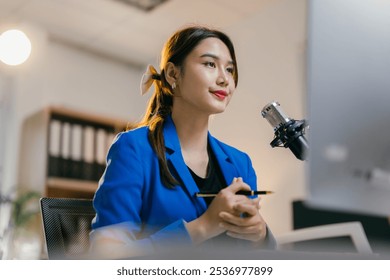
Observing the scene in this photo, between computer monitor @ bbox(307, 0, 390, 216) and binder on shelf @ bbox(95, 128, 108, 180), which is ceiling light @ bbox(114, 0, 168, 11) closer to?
binder on shelf @ bbox(95, 128, 108, 180)

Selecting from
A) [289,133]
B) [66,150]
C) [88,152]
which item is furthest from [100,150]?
[289,133]

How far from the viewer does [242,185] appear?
0.80m

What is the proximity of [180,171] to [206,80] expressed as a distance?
0.62 feet

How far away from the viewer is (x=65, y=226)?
104 cm

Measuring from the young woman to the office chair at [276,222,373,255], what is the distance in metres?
0.33

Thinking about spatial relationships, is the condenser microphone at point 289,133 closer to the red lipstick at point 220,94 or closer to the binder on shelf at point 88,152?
the red lipstick at point 220,94

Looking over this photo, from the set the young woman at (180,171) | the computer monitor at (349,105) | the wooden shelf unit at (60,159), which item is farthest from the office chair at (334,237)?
the wooden shelf unit at (60,159)

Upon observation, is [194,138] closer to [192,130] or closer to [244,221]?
[192,130]

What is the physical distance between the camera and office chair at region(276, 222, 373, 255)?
1.32 m

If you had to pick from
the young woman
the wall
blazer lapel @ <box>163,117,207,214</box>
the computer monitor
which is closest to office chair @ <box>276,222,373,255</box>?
the wall

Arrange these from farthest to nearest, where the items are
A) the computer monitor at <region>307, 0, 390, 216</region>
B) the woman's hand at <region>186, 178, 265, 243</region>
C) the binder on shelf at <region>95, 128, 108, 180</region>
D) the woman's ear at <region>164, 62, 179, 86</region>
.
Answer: the binder on shelf at <region>95, 128, 108, 180</region> → the woman's ear at <region>164, 62, 179, 86</region> → the woman's hand at <region>186, 178, 265, 243</region> → the computer monitor at <region>307, 0, 390, 216</region>

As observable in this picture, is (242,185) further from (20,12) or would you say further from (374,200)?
(20,12)
